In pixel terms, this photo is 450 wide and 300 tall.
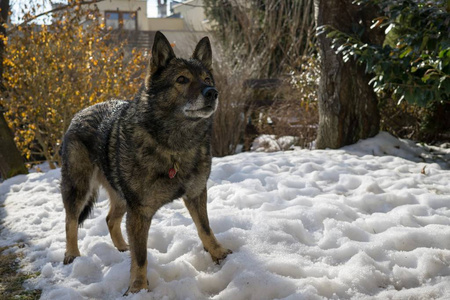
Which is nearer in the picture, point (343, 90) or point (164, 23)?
point (343, 90)

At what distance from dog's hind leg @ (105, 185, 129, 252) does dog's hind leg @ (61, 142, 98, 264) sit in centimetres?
22

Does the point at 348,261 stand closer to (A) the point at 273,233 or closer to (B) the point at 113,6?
(A) the point at 273,233

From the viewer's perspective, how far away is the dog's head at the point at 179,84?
10.7 feet

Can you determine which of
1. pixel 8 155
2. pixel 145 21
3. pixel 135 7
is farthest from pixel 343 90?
pixel 145 21

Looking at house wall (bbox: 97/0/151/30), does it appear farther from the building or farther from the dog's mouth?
the dog's mouth

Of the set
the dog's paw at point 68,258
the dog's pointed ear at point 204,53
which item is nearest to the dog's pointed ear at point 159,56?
the dog's pointed ear at point 204,53

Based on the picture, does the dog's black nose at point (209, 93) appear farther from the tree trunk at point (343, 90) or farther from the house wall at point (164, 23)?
the house wall at point (164, 23)

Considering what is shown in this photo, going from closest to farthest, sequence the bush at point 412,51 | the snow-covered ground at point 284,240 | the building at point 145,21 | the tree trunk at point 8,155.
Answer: the snow-covered ground at point 284,240 → the bush at point 412,51 → the tree trunk at point 8,155 → the building at point 145,21

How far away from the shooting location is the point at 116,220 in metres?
4.25

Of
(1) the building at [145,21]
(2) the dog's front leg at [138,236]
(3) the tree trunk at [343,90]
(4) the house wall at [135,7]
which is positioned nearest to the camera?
(2) the dog's front leg at [138,236]

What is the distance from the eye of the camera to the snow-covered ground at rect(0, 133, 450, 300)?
3.22 m

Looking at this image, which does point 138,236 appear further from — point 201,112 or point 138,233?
point 201,112

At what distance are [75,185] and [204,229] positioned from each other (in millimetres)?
1299

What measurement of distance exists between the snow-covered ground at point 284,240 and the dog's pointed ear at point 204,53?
5.00 feet
